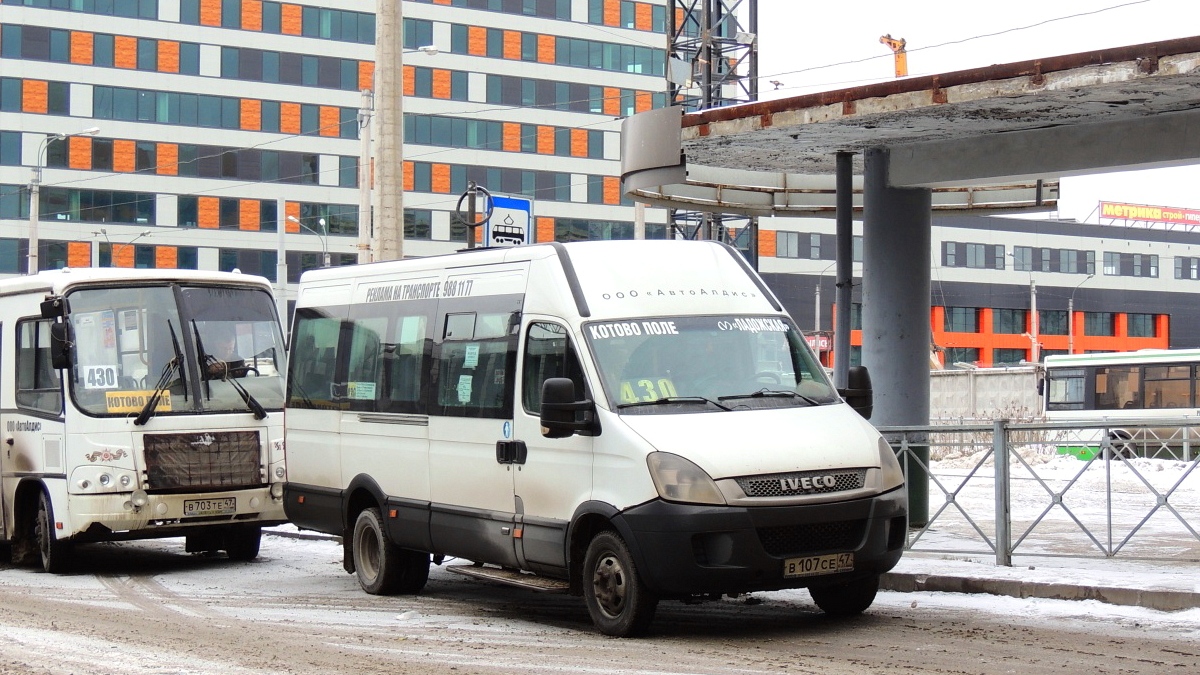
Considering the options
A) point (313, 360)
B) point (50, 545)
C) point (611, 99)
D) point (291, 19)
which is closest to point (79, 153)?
point (291, 19)

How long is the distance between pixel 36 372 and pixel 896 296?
8.84 meters

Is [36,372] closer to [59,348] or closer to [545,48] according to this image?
[59,348]

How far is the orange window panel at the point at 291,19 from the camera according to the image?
73562 mm

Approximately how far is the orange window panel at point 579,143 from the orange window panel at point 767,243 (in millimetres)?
11513

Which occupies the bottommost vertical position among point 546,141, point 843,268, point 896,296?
point 896,296

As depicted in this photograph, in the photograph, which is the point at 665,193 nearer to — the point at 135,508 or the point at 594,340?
the point at 135,508

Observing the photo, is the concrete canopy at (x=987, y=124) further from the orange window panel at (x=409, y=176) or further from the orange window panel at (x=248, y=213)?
the orange window panel at (x=409, y=176)

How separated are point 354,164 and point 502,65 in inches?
368

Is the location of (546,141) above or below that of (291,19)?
below

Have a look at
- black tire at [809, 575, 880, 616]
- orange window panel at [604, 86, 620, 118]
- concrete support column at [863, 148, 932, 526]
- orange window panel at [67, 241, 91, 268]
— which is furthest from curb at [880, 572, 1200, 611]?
orange window panel at [604, 86, 620, 118]

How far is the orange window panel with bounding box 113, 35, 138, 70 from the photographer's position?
232ft

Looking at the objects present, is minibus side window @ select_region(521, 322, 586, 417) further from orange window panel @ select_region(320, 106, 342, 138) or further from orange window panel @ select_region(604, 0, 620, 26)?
orange window panel @ select_region(604, 0, 620, 26)

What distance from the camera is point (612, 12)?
8106 centimetres

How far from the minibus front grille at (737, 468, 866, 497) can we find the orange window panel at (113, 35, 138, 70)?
67.4m
